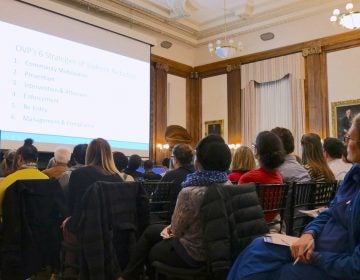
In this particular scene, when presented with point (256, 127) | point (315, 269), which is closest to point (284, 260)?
point (315, 269)

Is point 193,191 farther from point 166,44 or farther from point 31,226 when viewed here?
point 166,44

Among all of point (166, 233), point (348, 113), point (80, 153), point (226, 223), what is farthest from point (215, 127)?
point (226, 223)

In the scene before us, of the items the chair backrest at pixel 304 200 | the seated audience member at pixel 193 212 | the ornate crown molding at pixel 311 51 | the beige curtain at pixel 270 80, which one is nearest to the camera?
the seated audience member at pixel 193 212

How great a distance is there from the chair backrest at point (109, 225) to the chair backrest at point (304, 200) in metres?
0.96

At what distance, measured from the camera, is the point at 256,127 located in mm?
9609

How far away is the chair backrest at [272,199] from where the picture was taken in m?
2.39

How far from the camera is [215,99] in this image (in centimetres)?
1049

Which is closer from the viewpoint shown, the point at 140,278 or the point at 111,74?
the point at 140,278

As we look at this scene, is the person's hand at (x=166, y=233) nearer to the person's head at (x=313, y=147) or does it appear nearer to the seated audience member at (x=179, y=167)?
the seated audience member at (x=179, y=167)

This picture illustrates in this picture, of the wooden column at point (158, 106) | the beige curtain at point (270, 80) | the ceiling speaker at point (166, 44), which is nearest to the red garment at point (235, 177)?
the beige curtain at point (270, 80)

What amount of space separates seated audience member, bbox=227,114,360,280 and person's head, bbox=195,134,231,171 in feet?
1.62

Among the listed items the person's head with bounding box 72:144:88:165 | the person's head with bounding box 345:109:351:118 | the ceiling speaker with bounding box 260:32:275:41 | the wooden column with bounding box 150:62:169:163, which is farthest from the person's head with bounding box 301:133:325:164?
the ceiling speaker with bounding box 260:32:275:41

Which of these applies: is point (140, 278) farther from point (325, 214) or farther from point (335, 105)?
point (335, 105)

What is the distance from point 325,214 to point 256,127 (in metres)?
7.95
